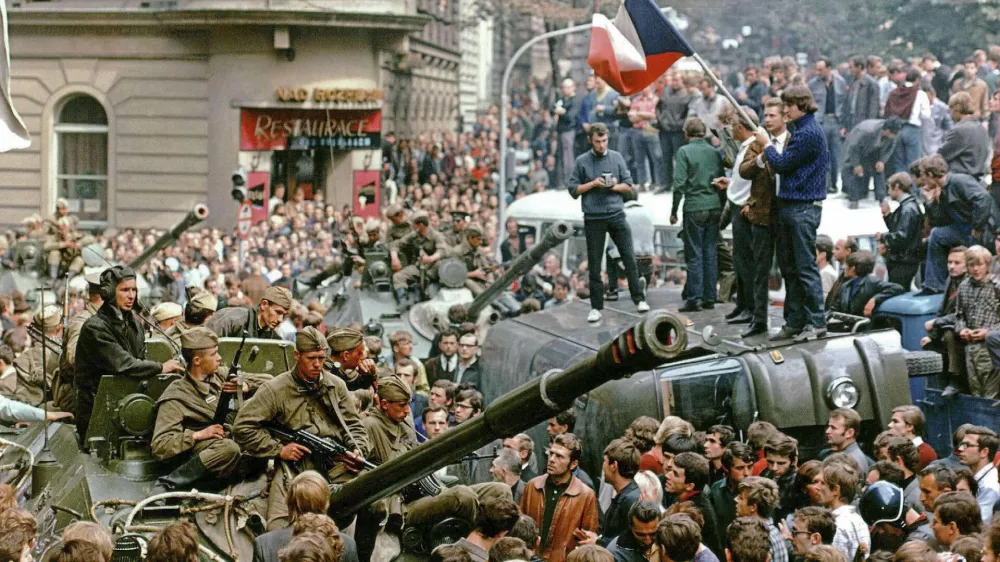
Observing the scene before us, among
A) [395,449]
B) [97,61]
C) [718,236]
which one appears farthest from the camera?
[97,61]

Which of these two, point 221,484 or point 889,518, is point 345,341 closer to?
→ point 221,484

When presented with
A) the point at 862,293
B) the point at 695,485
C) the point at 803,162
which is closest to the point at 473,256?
the point at 862,293

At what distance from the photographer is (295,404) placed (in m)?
9.81

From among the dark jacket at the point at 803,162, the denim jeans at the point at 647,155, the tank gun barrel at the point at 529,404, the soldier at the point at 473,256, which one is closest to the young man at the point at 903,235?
the dark jacket at the point at 803,162

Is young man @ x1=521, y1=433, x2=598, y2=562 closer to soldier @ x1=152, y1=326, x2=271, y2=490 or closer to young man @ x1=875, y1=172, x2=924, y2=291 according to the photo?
soldier @ x1=152, y1=326, x2=271, y2=490

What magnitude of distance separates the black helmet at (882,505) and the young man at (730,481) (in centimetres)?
80

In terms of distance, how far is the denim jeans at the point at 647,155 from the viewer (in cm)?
2361

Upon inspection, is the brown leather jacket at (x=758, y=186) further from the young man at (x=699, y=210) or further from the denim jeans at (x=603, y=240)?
the denim jeans at (x=603, y=240)

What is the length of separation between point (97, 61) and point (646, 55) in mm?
25281

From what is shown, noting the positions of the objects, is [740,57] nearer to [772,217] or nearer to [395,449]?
[772,217]

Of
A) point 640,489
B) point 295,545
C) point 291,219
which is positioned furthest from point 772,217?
point 291,219

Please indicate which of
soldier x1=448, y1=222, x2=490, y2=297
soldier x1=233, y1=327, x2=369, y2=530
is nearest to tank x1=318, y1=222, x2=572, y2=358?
soldier x1=448, y1=222, x2=490, y2=297

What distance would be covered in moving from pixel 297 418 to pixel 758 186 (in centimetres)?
500

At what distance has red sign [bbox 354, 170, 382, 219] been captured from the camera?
3672 cm
